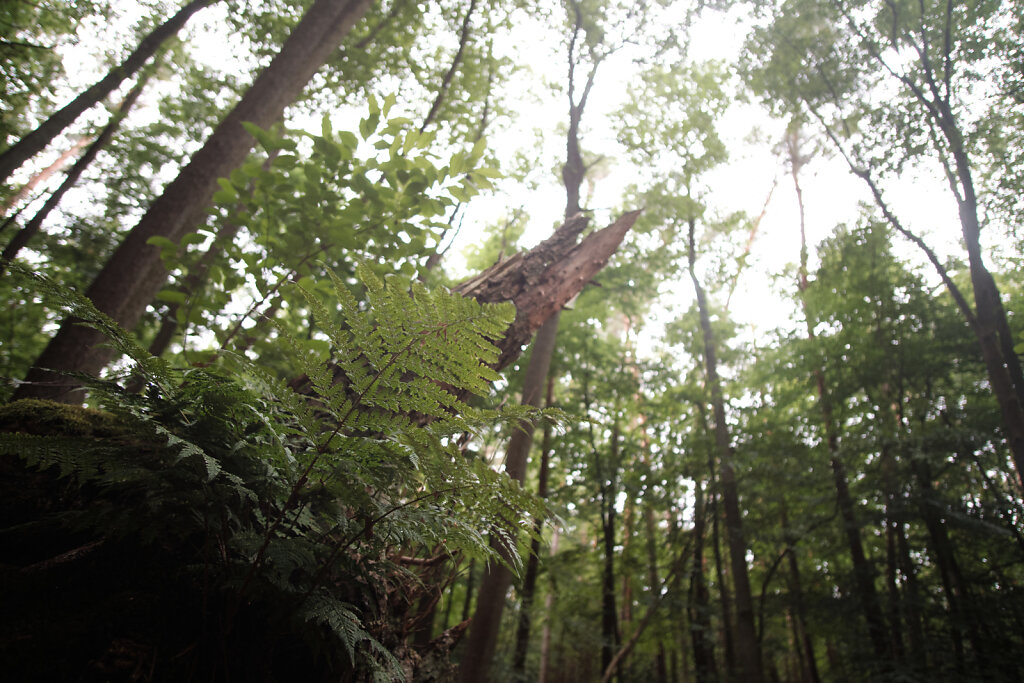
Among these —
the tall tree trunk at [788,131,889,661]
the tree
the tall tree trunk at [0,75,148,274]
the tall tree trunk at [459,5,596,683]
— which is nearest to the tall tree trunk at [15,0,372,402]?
the tall tree trunk at [0,75,148,274]

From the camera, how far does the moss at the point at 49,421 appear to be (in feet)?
4.76

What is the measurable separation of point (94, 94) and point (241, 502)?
7253 mm

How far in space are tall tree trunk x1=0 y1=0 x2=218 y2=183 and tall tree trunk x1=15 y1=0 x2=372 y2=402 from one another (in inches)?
93.0

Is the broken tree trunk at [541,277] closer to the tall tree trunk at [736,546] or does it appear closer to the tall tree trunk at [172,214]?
the tall tree trunk at [172,214]

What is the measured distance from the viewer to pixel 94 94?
588 cm

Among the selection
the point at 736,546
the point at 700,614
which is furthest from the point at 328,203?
the point at 700,614

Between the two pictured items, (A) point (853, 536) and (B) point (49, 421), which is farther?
(A) point (853, 536)

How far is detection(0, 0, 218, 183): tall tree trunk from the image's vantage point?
17.3 ft

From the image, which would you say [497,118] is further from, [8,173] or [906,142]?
[8,173]

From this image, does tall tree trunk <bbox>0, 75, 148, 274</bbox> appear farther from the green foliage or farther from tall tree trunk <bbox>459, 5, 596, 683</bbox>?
tall tree trunk <bbox>459, 5, 596, 683</bbox>

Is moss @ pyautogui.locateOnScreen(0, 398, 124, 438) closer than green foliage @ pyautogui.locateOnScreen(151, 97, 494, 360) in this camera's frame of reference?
Yes

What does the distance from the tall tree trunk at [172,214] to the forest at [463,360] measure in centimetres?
3

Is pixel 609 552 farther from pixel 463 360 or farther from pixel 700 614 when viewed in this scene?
pixel 463 360

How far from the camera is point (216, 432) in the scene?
1.12m
